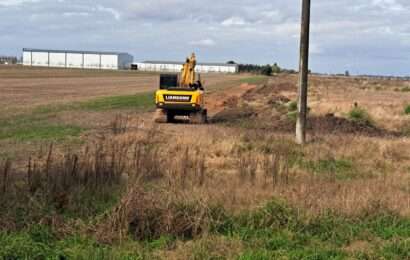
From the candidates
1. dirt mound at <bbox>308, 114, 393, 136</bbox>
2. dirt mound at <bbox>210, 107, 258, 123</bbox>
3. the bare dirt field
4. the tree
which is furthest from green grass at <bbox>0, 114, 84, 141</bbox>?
the tree

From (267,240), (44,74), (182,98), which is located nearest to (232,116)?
(182,98)

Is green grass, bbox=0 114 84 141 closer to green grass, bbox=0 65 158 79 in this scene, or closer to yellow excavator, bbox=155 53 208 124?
yellow excavator, bbox=155 53 208 124

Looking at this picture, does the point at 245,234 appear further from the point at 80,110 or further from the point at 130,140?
the point at 80,110

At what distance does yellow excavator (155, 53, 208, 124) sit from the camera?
27156 millimetres

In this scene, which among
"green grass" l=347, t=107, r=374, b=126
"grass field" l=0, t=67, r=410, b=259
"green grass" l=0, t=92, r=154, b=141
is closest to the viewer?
"grass field" l=0, t=67, r=410, b=259

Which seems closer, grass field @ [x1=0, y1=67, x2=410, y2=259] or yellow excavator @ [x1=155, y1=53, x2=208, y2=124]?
grass field @ [x1=0, y1=67, x2=410, y2=259]

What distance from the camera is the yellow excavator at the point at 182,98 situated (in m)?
27.2

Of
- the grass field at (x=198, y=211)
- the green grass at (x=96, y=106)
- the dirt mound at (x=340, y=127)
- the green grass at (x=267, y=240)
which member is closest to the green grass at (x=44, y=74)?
the green grass at (x=96, y=106)

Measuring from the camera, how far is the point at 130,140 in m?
18.0

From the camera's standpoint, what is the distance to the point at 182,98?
27.2 m

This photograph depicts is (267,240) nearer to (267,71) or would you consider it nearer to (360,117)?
(360,117)

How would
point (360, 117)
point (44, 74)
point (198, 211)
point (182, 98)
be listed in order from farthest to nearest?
point (44, 74), point (360, 117), point (182, 98), point (198, 211)

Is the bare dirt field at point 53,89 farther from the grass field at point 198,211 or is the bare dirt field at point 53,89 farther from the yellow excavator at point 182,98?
the grass field at point 198,211

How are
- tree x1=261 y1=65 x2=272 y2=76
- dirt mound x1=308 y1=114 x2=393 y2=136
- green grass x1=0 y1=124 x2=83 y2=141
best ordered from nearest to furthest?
green grass x1=0 y1=124 x2=83 y2=141
dirt mound x1=308 y1=114 x2=393 y2=136
tree x1=261 y1=65 x2=272 y2=76
